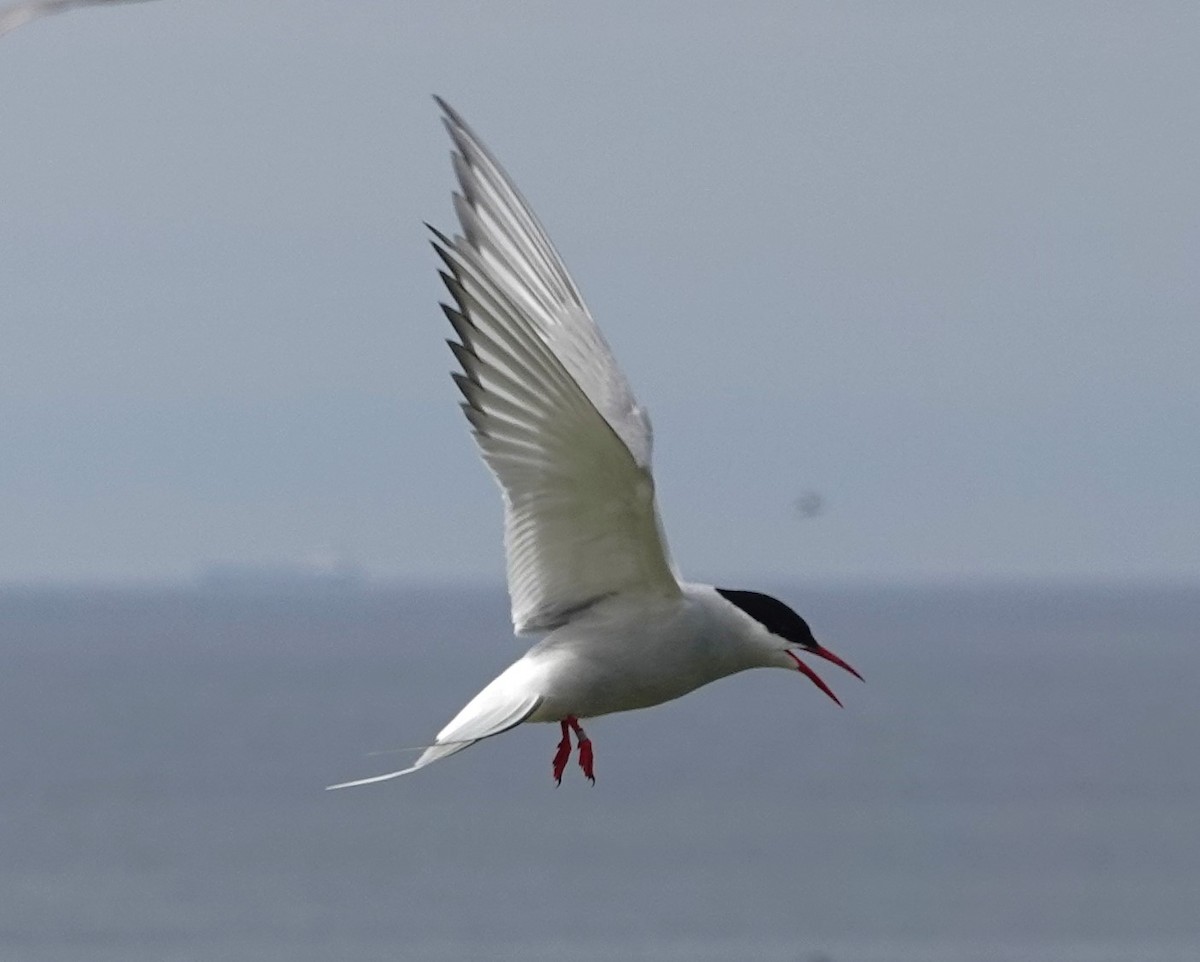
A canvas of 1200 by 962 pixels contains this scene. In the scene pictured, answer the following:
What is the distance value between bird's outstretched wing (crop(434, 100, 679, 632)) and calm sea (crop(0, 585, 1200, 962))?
50285 mm

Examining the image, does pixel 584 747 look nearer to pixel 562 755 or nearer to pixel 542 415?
pixel 562 755

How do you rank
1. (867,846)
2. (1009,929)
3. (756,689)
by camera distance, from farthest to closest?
(756,689) < (867,846) < (1009,929)

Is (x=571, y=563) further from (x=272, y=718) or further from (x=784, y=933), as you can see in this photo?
(x=272, y=718)

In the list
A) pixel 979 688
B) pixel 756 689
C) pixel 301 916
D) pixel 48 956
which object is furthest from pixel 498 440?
pixel 756 689

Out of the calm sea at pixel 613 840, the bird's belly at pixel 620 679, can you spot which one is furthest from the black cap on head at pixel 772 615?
the calm sea at pixel 613 840

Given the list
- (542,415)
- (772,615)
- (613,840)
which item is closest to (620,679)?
(772,615)

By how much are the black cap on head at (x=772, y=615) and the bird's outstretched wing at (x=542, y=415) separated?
22 cm

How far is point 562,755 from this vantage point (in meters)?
7.71

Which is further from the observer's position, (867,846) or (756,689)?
(756,689)

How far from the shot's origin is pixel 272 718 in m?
134

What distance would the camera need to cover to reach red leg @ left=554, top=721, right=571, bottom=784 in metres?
7.51

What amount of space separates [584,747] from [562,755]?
0.08 meters

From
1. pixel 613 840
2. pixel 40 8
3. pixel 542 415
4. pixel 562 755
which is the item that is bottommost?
pixel 613 840

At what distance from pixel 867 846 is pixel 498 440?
77149 mm
